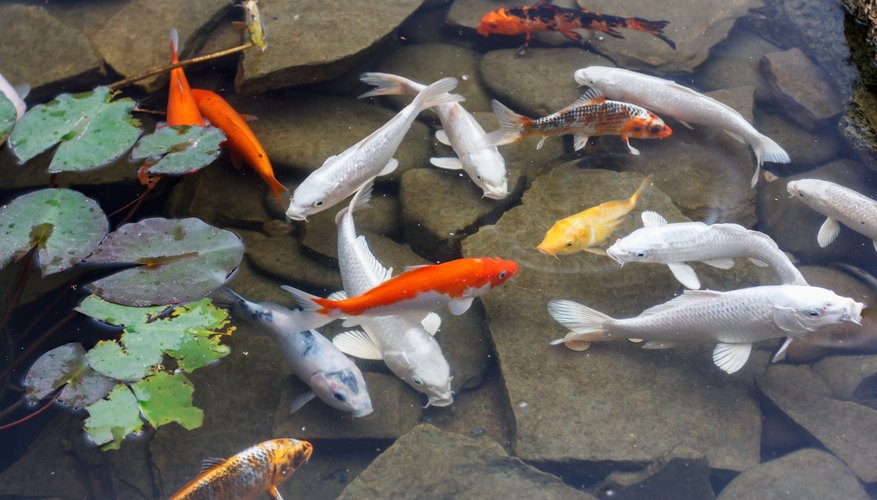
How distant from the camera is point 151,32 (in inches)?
172

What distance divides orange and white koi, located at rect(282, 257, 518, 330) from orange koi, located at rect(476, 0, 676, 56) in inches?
104

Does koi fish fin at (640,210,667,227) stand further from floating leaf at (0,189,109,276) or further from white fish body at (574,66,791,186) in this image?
floating leaf at (0,189,109,276)

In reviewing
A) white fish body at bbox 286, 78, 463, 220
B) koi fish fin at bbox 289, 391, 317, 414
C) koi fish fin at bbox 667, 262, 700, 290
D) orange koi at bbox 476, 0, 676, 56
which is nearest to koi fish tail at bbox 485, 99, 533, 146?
white fish body at bbox 286, 78, 463, 220

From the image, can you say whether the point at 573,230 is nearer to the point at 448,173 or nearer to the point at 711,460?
the point at 448,173

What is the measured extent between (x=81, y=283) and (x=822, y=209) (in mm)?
4520

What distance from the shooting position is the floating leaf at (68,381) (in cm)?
252

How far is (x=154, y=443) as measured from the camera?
10.4ft

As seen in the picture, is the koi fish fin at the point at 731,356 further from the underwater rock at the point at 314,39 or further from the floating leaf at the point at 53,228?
the floating leaf at the point at 53,228

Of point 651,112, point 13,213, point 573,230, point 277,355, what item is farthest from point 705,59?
point 13,213

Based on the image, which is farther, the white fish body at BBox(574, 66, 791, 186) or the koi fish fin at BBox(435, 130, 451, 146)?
the koi fish fin at BBox(435, 130, 451, 146)

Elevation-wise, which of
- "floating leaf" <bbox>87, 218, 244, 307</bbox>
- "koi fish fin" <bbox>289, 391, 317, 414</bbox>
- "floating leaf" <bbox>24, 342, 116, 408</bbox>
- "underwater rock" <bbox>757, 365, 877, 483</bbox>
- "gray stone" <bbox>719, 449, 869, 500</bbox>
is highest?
"floating leaf" <bbox>87, 218, 244, 307</bbox>

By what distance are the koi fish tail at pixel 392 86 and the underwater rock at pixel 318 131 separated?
212mm

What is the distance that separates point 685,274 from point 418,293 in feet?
5.28

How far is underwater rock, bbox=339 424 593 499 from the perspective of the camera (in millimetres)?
3098
